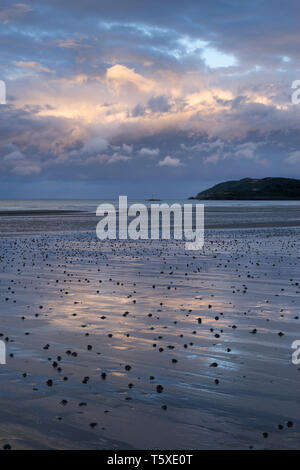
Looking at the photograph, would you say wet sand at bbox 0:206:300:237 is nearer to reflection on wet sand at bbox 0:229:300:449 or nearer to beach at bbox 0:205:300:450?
beach at bbox 0:205:300:450

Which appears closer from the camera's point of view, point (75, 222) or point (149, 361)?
point (149, 361)

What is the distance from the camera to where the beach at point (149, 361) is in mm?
8312

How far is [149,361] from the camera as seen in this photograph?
1183cm

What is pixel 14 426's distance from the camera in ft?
27.7

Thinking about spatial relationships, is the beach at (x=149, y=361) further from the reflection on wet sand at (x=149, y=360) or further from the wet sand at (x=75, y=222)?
the wet sand at (x=75, y=222)

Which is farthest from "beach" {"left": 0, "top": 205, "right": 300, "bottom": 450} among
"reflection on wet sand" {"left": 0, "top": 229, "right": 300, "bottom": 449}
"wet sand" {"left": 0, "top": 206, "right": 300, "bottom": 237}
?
"wet sand" {"left": 0, "top": 206, "right": 300, "bottom": 237}

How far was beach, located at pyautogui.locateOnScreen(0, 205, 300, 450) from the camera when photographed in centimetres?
831

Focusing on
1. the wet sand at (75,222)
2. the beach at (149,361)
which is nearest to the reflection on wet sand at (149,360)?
the beach at (149,361)

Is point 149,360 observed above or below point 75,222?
below

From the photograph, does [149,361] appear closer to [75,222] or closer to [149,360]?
[149,360]

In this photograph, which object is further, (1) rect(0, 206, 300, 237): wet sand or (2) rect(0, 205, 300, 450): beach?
(1) rect(0, 206, 300, 237): wet sand

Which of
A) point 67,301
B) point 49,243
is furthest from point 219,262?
point 49,243

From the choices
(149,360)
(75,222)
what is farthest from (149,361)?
(75,222)

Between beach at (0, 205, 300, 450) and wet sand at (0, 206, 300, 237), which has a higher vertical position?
wet sand at (0, 206, 300, 237)
